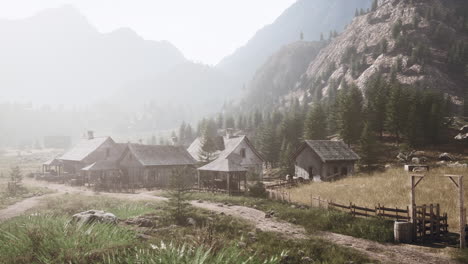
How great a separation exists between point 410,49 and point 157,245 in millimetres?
160849

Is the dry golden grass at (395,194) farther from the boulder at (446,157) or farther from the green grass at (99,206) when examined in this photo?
the boulder at (446,157)

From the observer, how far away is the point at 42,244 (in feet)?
35.2

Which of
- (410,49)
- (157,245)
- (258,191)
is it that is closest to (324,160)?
(258,191)

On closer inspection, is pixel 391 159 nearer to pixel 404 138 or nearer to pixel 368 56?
pixel 404 138

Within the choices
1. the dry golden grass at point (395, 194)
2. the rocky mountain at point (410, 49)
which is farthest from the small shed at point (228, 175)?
the rocky mountain at point (410, 49)

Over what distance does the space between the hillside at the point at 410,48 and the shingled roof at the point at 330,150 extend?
93.0m

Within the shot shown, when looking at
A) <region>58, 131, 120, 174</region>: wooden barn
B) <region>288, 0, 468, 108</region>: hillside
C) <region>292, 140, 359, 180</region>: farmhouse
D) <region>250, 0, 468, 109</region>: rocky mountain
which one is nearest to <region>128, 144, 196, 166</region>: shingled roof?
<region>58, 131, 120, 174</region>: wooden barn

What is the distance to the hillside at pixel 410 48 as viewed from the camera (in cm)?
12838

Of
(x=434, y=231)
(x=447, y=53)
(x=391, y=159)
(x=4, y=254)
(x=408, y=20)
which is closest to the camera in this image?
(x=4, y=254)

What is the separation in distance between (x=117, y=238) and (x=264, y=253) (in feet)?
20.0

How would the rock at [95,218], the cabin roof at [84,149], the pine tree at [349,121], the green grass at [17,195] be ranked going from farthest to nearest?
1. the pine tree at [349,121]
2. the cabin roof at [84,149]
3. the green grass at [17,195]
4. the rock at [95,218]

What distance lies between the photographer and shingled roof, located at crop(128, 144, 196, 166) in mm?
42344

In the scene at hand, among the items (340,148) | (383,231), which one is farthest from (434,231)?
(340,148)

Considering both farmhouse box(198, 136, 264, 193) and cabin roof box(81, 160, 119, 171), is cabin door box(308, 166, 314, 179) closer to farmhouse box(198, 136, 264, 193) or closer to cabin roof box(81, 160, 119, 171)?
farmhouse box(198, 136, 264, 193)
